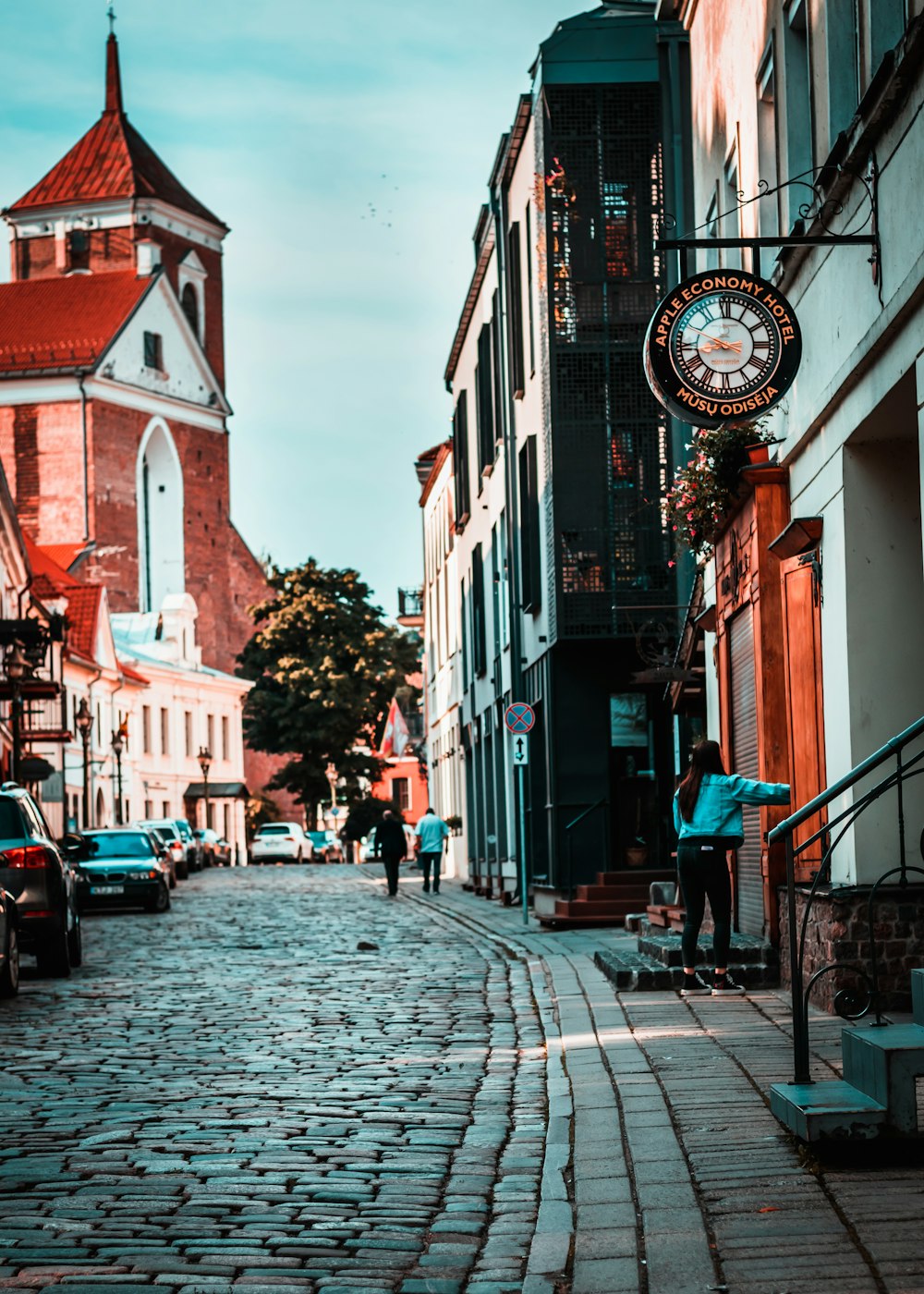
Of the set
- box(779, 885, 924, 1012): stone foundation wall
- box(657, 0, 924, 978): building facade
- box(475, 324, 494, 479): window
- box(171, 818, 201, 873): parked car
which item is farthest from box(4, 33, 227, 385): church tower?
box(779, 885, 924, 1012): stone foundation wall

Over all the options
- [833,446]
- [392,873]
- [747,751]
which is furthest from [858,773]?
[392,873]

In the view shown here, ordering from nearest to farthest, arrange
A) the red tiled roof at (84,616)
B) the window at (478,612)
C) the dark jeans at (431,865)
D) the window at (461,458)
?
the dark jeans at (431,865) < the window at (478,612) < the window at (461,458) < the red tiled roof at (84,616)

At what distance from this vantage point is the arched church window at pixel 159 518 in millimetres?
103125

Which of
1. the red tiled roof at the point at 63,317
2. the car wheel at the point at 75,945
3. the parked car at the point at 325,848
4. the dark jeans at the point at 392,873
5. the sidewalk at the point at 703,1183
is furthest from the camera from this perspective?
the red tiled roof at the point at 63,317

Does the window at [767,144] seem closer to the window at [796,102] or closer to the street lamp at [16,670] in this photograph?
the window at [796,102]

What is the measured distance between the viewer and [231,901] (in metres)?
37.2

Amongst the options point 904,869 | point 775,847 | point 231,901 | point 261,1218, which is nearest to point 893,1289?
point 261,1218

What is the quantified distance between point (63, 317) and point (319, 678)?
32139mm

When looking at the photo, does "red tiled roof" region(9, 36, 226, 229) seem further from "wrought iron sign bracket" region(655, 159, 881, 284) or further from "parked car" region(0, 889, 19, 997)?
"wrought iron sign bracket" region(655, 159, 881, 284)

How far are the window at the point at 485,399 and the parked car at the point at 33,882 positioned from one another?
1837cm

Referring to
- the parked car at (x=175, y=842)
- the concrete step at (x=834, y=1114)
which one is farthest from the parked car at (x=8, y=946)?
the parked car at (x=175, y=842)

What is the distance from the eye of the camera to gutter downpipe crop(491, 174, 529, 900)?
31281mm

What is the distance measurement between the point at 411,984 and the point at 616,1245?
1059 cm

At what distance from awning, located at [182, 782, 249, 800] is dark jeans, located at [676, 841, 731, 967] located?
7712 centimetres
